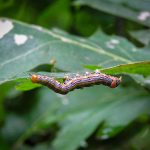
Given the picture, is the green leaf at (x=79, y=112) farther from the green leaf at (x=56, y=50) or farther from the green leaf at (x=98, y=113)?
the green leaf at (x=56, y=50)

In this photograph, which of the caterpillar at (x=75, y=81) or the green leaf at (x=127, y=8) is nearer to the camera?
the caterpillar at (x=75, y=81)

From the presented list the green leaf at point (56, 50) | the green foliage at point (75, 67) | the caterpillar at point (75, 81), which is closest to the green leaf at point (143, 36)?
the green foliage at point (75, 67)

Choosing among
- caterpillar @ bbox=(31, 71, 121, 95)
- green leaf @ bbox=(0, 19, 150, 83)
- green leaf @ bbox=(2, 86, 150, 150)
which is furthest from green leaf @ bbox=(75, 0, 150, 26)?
caterpillar @ bbox=(31, 71, 121, 95)

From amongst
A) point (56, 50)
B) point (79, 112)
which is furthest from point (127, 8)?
point (79, 112)

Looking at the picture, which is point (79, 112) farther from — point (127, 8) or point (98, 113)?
point (127, 8)

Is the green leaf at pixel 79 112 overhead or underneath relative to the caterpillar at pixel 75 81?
underneath

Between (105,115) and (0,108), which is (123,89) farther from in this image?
(0,108)

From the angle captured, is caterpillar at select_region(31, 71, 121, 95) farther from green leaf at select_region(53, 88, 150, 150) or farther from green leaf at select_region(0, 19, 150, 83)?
green leaf at select_region(53, 88, 150, 150)

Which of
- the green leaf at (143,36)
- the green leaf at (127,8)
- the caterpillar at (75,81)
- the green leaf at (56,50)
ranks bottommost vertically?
the green leaf at (143,36)
